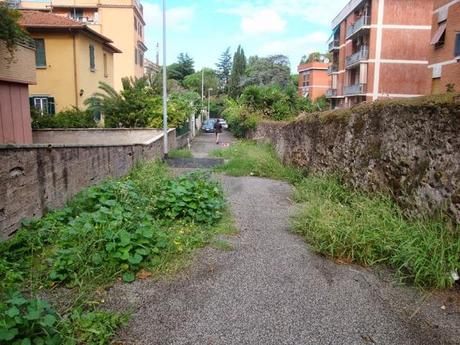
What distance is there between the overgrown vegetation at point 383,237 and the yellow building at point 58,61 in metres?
18.9

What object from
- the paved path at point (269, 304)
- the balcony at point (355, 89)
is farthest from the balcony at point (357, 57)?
the paved path at point (269, 304)

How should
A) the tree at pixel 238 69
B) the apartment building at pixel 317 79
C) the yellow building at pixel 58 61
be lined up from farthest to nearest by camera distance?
the tree at pixel 238 69 → the apartment building at pixel 317 79 → the yellow building at pixel 58 61

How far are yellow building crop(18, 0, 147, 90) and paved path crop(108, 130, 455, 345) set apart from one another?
32.5 m

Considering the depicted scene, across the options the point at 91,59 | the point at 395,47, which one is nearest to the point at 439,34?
the point at 395,47

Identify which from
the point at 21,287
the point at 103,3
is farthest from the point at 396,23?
the point at 21,287

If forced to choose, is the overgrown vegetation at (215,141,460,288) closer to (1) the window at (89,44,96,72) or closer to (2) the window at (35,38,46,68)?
(2) the window at (35,38,46,68)

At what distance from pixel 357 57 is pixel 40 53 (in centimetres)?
2797

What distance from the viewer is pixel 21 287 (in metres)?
3.69

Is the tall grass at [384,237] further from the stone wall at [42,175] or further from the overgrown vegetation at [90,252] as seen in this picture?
the stone wall at [42,175]

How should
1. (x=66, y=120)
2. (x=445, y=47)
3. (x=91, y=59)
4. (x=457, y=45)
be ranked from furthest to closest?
1. (x=91, y=59)
2. (x=445, y=47)
3. (x=66, y=120)
4. (x=457, y=45)

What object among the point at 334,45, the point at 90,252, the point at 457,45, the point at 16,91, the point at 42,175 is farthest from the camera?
the point at 334,45

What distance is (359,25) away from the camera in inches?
1425

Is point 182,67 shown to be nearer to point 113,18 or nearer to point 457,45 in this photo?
point 113,18

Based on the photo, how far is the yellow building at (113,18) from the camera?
110ft
